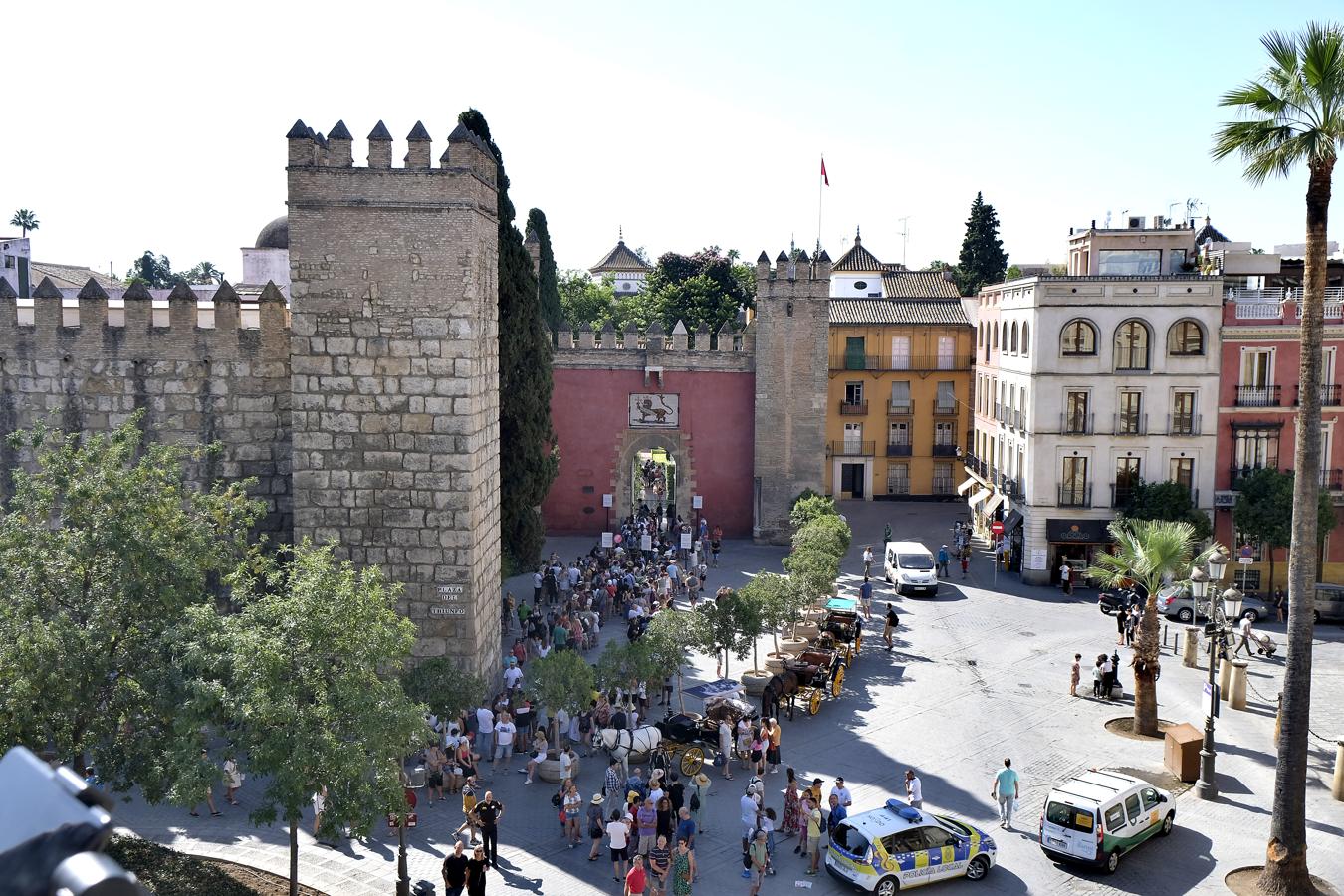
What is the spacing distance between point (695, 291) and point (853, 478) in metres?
19.1

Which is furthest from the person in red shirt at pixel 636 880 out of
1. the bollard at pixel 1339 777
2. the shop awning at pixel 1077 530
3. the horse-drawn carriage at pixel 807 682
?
the shop awning at pixel 1077 530

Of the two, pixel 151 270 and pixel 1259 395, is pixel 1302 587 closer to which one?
pixel 1259 395

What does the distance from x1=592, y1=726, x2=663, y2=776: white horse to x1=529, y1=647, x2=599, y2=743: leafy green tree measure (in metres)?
0.64

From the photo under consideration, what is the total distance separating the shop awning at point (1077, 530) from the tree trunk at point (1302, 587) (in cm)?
1831

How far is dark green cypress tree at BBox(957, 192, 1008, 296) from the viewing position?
188 ft

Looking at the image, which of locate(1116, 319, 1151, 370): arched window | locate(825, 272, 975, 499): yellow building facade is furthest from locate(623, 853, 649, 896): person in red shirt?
locate(825, 272, 975, 499): yellow building facade

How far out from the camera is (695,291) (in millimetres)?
60625

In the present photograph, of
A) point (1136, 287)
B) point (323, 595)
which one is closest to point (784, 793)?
point (323, 595)

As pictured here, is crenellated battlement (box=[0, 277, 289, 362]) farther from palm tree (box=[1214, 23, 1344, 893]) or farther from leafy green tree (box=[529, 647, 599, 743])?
palm tree (box=[1214, 23, 1344, 893])

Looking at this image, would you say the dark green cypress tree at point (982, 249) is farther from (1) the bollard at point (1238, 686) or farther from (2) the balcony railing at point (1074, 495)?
(1) the bollard at point (1238, 686)

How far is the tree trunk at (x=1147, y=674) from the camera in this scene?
20.0m

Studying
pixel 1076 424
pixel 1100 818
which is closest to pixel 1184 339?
pixel 1076 424

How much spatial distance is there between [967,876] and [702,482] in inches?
941

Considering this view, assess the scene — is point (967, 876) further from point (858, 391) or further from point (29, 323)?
point (858, 391)
